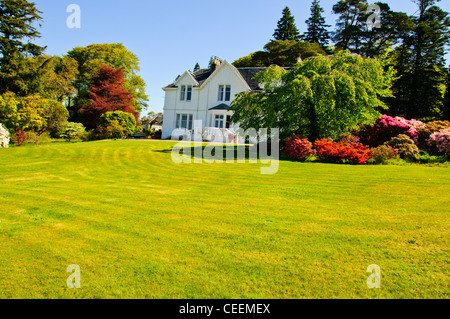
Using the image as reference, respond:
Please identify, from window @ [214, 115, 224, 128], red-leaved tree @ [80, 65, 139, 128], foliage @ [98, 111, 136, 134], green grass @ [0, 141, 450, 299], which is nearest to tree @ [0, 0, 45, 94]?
red-leaved tree @ [80, 65, 139, 128]

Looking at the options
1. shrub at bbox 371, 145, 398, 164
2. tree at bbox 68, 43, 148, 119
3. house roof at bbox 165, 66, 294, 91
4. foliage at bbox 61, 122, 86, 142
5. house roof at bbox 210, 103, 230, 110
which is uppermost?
tree at bbox 68, 43, 148, 119

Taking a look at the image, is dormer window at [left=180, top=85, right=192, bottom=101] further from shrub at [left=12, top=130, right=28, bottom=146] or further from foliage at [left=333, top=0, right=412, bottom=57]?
foliage at [left=333, top=0, right=412, bottom=57]

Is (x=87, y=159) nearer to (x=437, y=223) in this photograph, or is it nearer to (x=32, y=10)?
(x=437, y=223)

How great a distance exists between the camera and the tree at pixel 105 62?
1885 inches

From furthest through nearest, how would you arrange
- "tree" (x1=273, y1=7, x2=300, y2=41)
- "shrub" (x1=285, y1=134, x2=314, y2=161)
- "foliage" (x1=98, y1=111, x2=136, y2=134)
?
"tree" (x1=273, y1=7, x2=300, y2=41)
"foliage" (x1=98, y1=111, x2=136, y2=134)
"shrub" (x1=285, y1=134, x2=314, y2=161)

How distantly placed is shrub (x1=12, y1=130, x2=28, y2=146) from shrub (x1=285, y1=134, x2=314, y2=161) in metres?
17.2

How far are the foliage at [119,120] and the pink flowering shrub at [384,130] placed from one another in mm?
19483

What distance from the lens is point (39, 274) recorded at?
3.82 metres

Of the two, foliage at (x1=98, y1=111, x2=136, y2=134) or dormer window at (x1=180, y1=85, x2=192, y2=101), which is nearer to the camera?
foliage at (x1=98, y1=111, x2=136, y2=134)

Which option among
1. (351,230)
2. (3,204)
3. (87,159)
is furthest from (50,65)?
(351,230)

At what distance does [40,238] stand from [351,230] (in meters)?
5.22

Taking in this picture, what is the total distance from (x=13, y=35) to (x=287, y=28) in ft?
132

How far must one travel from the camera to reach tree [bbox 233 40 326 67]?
139 ft

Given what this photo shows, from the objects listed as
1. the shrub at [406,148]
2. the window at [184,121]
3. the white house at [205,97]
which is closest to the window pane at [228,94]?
the white house at [205,97]
